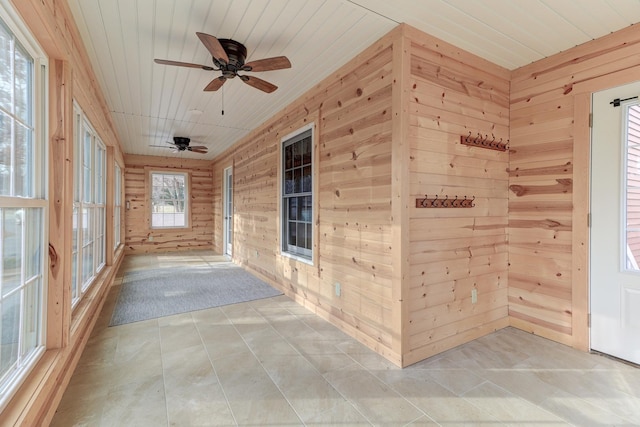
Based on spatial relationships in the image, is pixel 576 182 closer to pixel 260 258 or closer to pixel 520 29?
pixel 520 29

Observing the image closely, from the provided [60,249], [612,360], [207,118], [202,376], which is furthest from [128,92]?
[612,360]

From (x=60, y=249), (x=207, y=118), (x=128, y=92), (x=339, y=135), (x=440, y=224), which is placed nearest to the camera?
(x=60, y=249)

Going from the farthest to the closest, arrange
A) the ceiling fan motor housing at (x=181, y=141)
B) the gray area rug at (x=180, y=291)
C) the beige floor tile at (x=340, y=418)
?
1. the ceiling fan motor housing at (x=181, y=141)
2. the gray area rug at (x=180, y=291)
3. the beige floor tile at (x=340, y=418)

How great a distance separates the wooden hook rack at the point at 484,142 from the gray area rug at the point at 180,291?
298 centimetres

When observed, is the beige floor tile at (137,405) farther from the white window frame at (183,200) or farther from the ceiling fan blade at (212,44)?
the white window frame at (183,200)

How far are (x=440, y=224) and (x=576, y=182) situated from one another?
1235mm

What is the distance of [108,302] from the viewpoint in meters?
3.72

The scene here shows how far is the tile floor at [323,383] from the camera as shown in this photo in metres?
1.75

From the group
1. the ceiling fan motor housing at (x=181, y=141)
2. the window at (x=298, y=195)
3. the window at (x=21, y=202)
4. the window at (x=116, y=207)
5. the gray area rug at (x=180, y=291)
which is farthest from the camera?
the ceiling fan motor housing at (x=181, y=141)

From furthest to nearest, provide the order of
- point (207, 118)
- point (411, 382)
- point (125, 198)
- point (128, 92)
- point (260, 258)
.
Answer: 1. point (125, 198)
2. point (260, 258)
3. point (207, 118)
4. point (128, 92)
5. point (411, 382)

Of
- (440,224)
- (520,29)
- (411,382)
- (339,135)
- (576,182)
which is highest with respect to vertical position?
(520,29)

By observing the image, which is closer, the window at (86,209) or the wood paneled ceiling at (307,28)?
the wood paneled ceiling at (307,28)

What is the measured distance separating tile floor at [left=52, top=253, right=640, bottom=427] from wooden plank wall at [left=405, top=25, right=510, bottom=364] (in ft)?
0.79

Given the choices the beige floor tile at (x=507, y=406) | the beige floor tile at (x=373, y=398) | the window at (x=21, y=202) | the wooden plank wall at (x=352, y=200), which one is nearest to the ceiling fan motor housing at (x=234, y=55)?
the wooden plank wall at (x=352, y=200)
